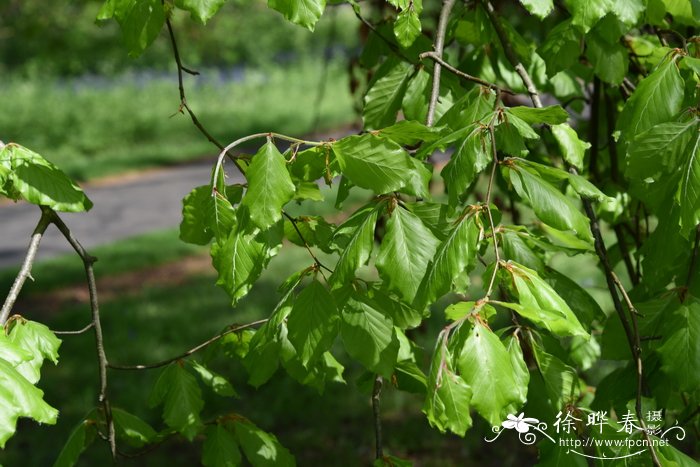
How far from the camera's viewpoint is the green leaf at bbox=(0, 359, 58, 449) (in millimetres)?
1204

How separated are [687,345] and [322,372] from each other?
2.36 feet

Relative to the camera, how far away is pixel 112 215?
35.5 ft

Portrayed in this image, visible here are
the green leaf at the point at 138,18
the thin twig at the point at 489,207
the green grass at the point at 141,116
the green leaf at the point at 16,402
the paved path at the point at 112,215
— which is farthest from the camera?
the green grass at the point at 141,116

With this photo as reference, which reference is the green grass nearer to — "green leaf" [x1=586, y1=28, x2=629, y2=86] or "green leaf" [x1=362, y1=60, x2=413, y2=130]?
"green leaf" [x1=362, y1=60, x2=413, y2=130]

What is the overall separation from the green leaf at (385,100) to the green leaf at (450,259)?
0.72 m

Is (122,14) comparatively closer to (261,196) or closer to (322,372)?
(261,196)

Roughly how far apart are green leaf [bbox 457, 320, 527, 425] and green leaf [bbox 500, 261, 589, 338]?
0.08 m

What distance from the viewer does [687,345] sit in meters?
1.62

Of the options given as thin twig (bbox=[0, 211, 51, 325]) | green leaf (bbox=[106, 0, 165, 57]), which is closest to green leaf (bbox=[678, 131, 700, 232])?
green leaf (bbox=[106, 0, 165, 57])

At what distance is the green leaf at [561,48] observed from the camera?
1.85 metres

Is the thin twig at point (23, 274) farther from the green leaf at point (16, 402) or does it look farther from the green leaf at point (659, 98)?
the green leaf at point (659, 98)

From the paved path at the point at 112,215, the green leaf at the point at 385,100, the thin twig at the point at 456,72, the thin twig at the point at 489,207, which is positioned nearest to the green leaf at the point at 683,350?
the thin twig at the point at 489,207

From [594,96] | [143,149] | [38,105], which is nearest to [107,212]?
[143,149]

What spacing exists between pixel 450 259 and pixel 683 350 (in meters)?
A: 0.56
